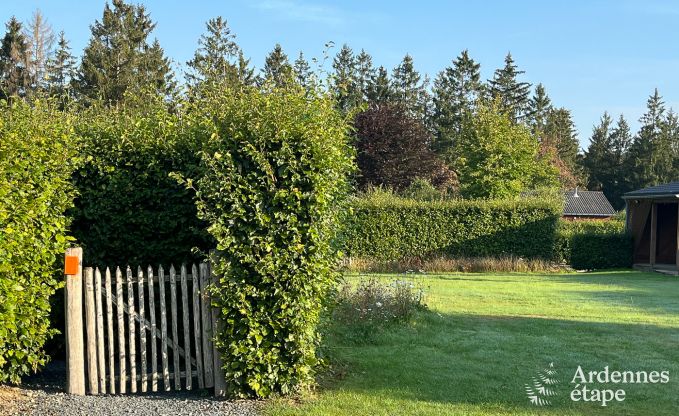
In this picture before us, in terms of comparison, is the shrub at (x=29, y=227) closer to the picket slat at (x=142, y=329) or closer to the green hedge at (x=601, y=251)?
the picket slat at (x=142, y=329)

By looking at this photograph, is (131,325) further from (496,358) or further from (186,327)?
(496,358)

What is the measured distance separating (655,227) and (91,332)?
77.1 ft

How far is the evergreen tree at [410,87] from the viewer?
64.6 m

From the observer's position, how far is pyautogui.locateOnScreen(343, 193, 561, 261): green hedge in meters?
22.7

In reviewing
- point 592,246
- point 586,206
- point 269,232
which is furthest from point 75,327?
point 586,206

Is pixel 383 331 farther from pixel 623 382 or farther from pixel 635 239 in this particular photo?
pixel 635 239

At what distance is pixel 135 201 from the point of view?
6.83 meters

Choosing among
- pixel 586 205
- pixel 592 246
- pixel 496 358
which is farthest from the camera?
pixel 586 205

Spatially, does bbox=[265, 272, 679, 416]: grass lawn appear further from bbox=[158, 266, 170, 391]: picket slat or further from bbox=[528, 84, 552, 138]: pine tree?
bbox=[528, 84, 552, 138]: pine tree

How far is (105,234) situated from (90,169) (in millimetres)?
731

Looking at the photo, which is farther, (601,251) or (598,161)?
(598,161)

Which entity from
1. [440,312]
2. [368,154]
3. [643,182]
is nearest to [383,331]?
[440,312]

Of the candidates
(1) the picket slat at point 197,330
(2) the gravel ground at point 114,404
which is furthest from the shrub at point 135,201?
(2) the gravel ground at point 114,404

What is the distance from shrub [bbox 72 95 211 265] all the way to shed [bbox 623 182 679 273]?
21.9m
